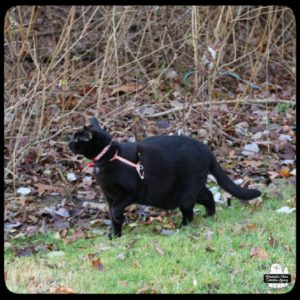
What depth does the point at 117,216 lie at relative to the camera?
17.2ft

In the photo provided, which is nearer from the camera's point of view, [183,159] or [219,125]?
[183,159]

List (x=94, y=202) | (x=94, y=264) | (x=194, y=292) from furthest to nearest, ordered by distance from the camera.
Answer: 1. (x=94, y=202)
2. (x=94, y=264)
3. (x=194, y=292)

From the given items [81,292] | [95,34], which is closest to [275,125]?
[95,34]

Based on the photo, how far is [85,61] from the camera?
27.2ft

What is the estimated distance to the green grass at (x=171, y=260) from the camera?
4066 mm

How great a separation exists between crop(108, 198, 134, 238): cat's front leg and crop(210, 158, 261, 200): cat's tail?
Result: 0.85 metres

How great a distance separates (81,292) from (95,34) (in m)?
4.66

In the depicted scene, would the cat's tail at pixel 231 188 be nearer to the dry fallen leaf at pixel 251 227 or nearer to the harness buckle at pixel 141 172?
the dry fallen leaf at pixel 251 227

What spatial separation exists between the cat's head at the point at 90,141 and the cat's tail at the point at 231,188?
0.99 metres

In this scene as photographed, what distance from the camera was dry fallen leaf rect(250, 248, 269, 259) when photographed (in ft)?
14.7

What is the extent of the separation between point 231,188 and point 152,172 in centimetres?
71

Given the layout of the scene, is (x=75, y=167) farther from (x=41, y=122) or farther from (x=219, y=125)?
(x=219, y=125)

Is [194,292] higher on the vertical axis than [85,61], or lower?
lower

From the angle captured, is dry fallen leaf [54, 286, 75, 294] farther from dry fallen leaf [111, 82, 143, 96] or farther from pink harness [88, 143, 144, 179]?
dry fallen leaf [111, 82, 143, 96]
